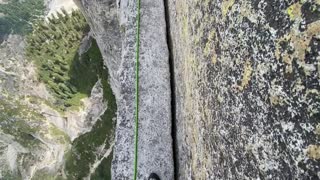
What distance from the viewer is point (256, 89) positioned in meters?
2.26

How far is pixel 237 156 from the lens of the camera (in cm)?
252

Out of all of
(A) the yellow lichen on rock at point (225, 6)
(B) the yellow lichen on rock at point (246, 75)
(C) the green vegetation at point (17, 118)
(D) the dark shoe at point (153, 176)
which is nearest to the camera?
(B) the yellow lichen on rock at point (246, 75)

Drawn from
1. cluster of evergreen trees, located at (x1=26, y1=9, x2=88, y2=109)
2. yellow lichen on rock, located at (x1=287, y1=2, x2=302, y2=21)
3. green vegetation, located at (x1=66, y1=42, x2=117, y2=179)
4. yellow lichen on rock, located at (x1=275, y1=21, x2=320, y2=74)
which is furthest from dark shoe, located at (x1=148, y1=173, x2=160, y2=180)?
cluster of evergreen trees, located at (x1=26, y1=9, x2=88, y2=109)

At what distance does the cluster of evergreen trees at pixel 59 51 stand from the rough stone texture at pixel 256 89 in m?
23.2

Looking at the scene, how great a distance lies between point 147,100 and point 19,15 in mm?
40886

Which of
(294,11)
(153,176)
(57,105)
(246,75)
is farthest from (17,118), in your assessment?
(294,11)

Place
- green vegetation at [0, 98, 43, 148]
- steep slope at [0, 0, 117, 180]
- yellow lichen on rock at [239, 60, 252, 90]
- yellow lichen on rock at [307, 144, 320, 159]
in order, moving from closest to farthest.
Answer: yellow lichen on rock at [307, 144, 320, 159]
yellow lichen on rock at [239, 60, 252, 90]
steep slope at [0, 0, 117, 180]
green vegetation at [0, 98, 43, 148]

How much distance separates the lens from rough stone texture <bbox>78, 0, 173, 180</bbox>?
4887mm

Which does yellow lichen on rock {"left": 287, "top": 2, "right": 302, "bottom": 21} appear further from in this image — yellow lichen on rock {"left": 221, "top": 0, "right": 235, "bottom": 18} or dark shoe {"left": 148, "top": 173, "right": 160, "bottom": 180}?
dark shoe {"left": 148, "top": 173, "right": 160, "bottom": 180}

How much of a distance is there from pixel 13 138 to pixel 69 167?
379 inches

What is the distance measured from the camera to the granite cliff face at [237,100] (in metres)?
1.85

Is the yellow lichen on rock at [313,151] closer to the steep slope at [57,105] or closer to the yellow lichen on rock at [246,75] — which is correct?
the yellow lichen on rock at [246,75]

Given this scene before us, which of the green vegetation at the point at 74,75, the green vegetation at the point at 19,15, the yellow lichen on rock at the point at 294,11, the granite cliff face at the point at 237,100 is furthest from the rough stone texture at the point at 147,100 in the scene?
the green vegetation at the point at 19,15

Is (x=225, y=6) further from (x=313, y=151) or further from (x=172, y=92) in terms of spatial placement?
(x=172, y=92)
